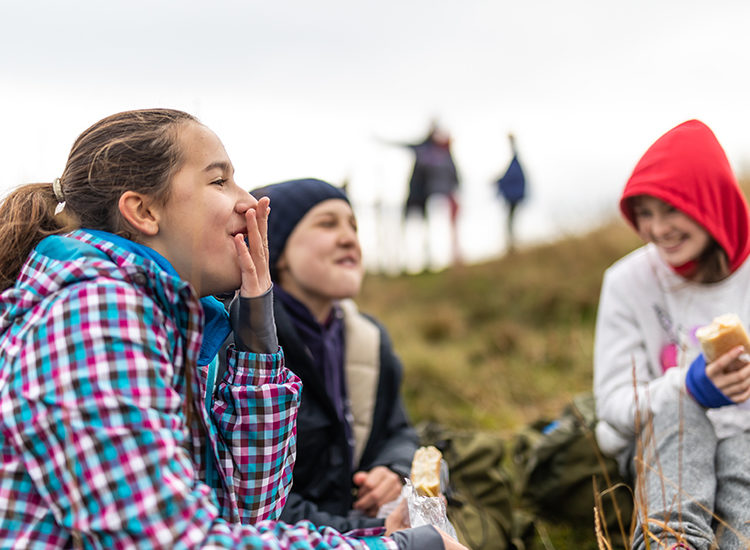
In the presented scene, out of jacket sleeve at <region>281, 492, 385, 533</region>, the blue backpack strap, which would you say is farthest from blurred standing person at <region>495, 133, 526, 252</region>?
the blue backpack strap

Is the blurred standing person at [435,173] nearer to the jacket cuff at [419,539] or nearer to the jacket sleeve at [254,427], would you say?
the jacket sleeve at [254,427]

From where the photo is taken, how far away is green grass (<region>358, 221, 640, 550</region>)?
584 centimetres

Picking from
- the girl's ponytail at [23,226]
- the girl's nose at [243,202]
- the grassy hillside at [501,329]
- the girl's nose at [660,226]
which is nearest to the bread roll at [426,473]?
the girl's nose at [243,202]

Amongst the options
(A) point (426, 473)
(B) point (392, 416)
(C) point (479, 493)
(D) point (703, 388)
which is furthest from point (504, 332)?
(A) point (426, 473)

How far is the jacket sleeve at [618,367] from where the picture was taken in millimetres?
2984

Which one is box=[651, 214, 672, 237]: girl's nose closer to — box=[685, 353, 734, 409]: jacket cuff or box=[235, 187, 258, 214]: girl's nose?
box=[685, 353, 734, 409]: jacket cuff

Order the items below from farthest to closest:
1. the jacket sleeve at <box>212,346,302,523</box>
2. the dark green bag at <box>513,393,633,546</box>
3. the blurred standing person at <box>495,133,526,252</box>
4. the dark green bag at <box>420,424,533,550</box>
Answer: the blurred standing person at <box>495,133,526,252</box> → the dark green bag at <box>513,393,633,546</box> → the dark green bag at <box>420,424,533,550</box> → the jacket sleeve at <box>212,346,302,523</box>

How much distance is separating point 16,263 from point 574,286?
7524 millimetres

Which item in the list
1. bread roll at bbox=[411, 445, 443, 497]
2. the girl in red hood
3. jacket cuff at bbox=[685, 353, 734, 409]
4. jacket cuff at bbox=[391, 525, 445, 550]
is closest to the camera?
jacket cuff at bbox=[391, 525, 445, 550]

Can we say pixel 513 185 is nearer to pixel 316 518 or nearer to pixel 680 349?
pixel 680 349

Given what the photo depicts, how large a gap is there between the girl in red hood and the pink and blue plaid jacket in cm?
143

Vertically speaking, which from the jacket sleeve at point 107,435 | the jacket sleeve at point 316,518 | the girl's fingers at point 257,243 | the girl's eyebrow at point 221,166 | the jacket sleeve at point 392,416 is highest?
the girl's eyebrow at point 221,166

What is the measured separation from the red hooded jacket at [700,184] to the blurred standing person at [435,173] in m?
8.64

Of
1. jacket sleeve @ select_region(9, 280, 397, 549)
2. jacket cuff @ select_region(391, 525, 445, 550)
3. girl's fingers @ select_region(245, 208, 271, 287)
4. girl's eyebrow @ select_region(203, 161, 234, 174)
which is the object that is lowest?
jacket cuff @ select_region(391, 525, 445, 550)
